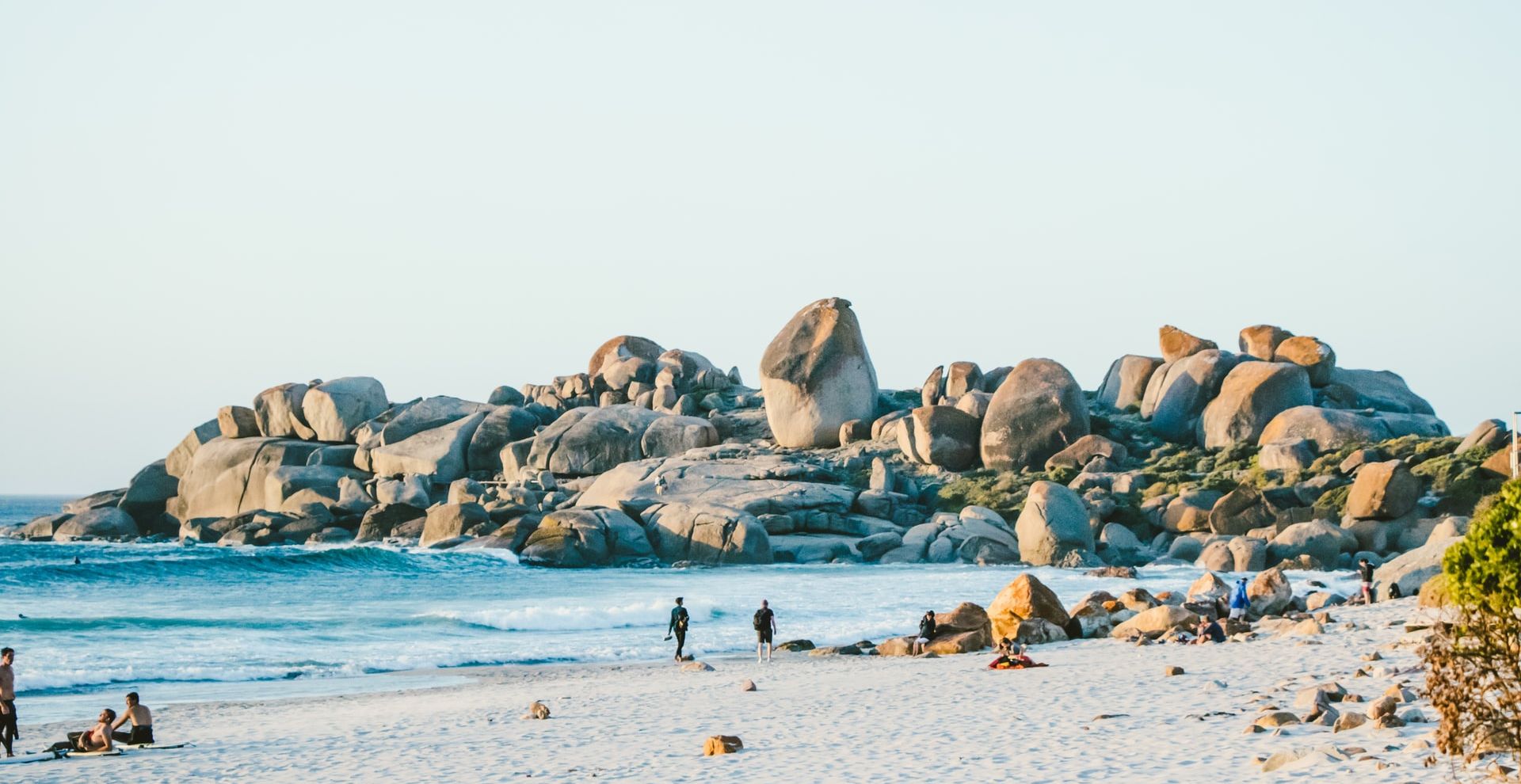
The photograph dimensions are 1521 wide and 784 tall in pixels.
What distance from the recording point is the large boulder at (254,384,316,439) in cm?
5372

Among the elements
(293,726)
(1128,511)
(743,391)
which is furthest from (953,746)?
(743,391)

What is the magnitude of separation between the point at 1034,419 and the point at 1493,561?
35292mm

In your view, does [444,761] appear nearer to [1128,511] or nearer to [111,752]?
[111,752]

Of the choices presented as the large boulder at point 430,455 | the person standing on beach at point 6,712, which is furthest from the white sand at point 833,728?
the large boulder at point 430,455

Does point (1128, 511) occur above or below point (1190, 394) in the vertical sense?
below

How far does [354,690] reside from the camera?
1817cm

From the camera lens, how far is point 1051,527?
1350 inches

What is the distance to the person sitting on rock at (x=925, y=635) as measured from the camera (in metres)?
20.3

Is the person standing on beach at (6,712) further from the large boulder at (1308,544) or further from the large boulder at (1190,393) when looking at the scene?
the large boulder at (1190,393)

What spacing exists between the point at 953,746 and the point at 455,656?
1151 centimetres

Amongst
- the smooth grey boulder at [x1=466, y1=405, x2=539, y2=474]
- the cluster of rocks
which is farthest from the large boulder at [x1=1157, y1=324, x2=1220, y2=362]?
the smooth grey boulder at [x1=466, y1=405, x2=539, y2=474]

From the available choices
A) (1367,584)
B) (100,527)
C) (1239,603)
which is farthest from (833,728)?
(100,527)

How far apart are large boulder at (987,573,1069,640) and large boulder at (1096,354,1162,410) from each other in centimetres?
2656

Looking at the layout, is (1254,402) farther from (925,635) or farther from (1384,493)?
(925,635)
